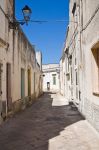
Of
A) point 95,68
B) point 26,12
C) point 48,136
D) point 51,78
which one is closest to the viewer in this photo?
point 48,136

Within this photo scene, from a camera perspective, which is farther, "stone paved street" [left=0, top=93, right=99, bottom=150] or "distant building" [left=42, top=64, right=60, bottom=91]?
"distant building" [left=42, top=64, right=60, bottom=91]

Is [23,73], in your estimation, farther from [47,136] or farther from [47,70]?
[47,70]

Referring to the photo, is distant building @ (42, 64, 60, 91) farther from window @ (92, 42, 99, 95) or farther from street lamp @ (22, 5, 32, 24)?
window @ (92, 42, 99, 95)

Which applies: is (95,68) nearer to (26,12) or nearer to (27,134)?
(27,134)

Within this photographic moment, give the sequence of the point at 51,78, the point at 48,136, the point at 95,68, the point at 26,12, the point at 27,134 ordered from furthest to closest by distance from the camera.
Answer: the point at 51,78 < the point at 26,12 < the point at 95,68 < the point at 27,134 < the point at 48,136

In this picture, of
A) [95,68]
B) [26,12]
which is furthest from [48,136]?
[26,12]

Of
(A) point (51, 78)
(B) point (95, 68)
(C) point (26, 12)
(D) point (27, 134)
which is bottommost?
(D) point (27, 134)

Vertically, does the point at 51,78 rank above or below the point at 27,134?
above

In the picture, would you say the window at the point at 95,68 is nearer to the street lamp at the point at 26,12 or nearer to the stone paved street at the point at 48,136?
the stone paved street at the point at 48,136

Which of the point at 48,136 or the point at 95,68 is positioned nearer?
the point at 48,136

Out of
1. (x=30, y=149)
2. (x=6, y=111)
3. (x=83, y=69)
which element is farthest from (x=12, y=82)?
(x=30, y=149)

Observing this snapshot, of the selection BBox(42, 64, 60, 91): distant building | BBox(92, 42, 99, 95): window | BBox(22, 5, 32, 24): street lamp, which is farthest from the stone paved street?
BBox(42, 64, 60, 91): distant building

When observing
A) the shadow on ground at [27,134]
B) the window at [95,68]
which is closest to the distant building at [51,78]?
the shadow on ground at [27,134]

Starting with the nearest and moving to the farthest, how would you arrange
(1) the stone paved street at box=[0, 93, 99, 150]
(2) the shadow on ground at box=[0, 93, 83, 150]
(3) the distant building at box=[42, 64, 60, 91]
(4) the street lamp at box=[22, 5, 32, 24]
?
(1) the stone paved street at box=[0, 93, 99, 150]
(2) the shadow on ground at box=[0, 93, 83, 150]
(4) the street lamp at box=[22, 5, 32, 24]
(3) the distant building at box=[42, 64, 60, 91]
